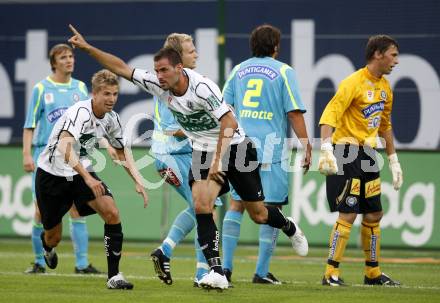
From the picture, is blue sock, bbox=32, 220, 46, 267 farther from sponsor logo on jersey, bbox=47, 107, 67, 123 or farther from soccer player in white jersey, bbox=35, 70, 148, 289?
soccer player in white jersey, bbox=35, 70, 148, 289

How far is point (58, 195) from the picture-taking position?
10500 millimetres

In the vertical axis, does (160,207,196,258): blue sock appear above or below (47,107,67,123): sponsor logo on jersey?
below

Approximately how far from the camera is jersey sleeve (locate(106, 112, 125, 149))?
34.0 feet

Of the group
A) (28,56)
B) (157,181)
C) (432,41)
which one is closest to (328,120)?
(157,181)

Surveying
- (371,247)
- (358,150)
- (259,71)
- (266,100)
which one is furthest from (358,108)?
(371,247)

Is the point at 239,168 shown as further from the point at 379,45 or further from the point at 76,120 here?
the point at 379,45

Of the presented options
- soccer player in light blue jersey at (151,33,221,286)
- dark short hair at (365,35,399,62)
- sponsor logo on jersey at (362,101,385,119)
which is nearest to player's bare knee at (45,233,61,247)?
soccer player in light blue jersey at (151,33,221,286)

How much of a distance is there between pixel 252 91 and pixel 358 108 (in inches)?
40.9

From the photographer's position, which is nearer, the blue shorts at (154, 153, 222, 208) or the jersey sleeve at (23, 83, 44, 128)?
the blue shorts at (154, 153, 222, 208)

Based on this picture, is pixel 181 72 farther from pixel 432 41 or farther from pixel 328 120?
pixel 432 41

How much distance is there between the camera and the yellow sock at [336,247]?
10.5m

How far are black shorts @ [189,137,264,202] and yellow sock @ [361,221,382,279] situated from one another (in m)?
1.54

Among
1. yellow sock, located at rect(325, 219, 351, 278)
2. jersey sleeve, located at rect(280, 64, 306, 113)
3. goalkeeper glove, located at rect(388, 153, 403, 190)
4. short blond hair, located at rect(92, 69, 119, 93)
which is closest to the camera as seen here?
short blond hair, located at rect(92, 69, 119, 93)

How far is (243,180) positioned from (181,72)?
3.58ft
